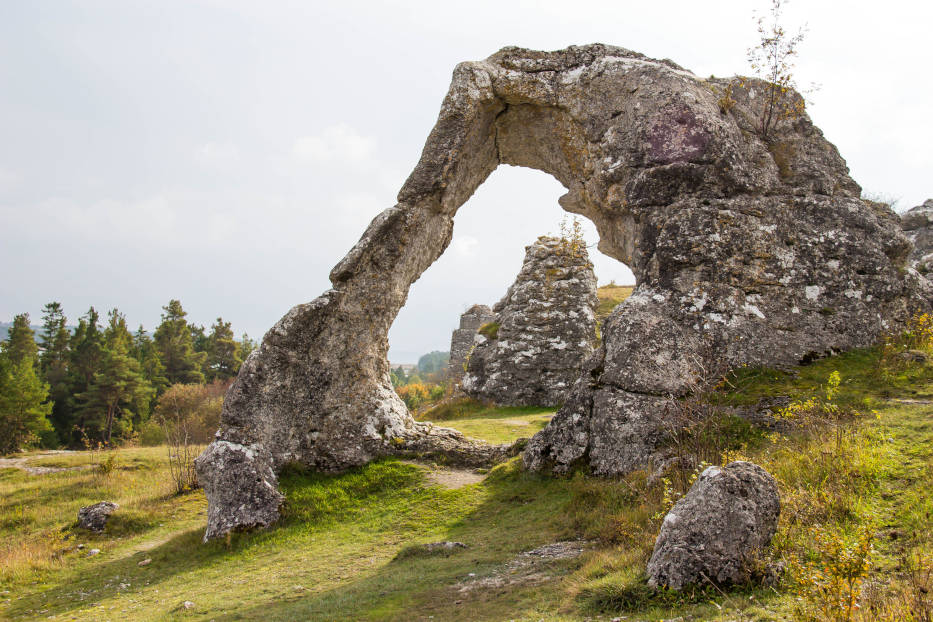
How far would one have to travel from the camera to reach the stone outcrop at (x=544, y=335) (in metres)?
17.5

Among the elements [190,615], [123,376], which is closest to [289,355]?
[190,615]

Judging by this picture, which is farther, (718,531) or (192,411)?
(192,411)

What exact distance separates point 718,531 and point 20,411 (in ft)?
123

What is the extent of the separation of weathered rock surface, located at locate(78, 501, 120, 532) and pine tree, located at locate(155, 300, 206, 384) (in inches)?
1626

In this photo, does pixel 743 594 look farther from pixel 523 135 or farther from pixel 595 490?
pixel 523 135

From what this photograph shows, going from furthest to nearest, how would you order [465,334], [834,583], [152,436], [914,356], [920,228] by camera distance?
1. [152,436]
2. [465,334]
3. [920,228]
4. [914,356]
5. [834,583]

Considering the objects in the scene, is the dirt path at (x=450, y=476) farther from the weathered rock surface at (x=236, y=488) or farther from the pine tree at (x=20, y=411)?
the pine tree at (x=20, y=411)

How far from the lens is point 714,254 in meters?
9.86

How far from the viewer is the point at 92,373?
141 ft

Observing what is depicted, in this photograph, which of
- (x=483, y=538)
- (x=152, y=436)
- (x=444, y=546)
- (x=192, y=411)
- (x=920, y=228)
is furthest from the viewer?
(x=192, y=411)

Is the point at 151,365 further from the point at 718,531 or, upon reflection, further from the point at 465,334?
the point at 718,531

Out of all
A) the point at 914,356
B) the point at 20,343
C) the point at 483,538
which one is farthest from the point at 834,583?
the point at 20,343

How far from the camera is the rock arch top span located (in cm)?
945

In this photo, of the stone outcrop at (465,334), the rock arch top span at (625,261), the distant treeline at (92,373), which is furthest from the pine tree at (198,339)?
the rock arch top span at (625,261)
